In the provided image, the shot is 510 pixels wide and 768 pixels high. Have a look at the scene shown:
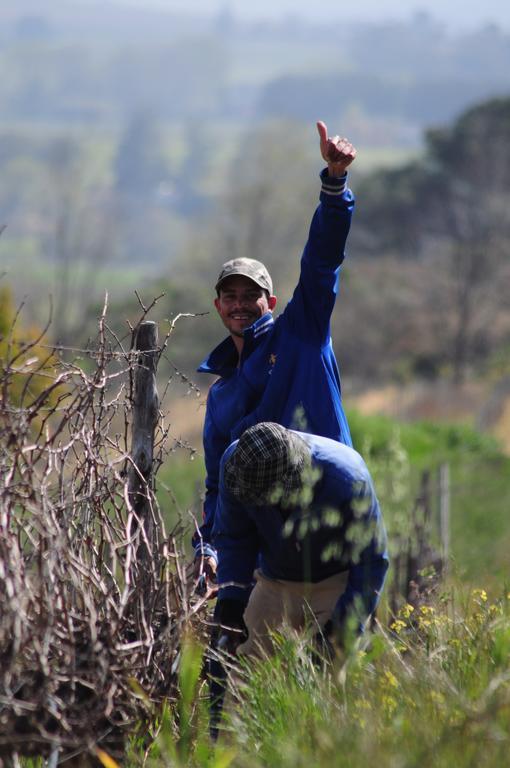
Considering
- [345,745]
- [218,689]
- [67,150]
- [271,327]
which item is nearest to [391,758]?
[345,745]

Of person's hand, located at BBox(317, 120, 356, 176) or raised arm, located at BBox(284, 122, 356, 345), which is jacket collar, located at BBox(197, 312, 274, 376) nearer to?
raised arm, located at BBox(284, 122, 356, 345)

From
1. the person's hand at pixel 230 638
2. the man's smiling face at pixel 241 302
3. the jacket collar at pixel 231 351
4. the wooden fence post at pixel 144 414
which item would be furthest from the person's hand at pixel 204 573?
the man's smiling face at pixel 241 302

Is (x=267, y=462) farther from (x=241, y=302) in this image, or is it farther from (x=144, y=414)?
(x=144, y=414)

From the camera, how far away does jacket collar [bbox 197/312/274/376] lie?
473 cm

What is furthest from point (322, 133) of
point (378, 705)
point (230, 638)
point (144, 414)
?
point (378, 705)

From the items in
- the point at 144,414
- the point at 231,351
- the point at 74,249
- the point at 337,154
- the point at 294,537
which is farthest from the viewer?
the point at 74,249

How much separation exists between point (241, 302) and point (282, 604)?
3.69 feet

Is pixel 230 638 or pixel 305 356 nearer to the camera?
pixel 230 638

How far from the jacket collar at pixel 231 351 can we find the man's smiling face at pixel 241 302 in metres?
0.04

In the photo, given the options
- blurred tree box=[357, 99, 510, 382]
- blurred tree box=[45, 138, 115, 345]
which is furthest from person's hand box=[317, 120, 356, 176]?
blurred tree box=[357, 99, 510, 382]

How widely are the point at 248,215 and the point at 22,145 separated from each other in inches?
5453

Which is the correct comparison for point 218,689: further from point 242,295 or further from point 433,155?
point 433,155

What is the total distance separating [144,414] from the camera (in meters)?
5.13

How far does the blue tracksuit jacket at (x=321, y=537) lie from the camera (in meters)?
4.09
